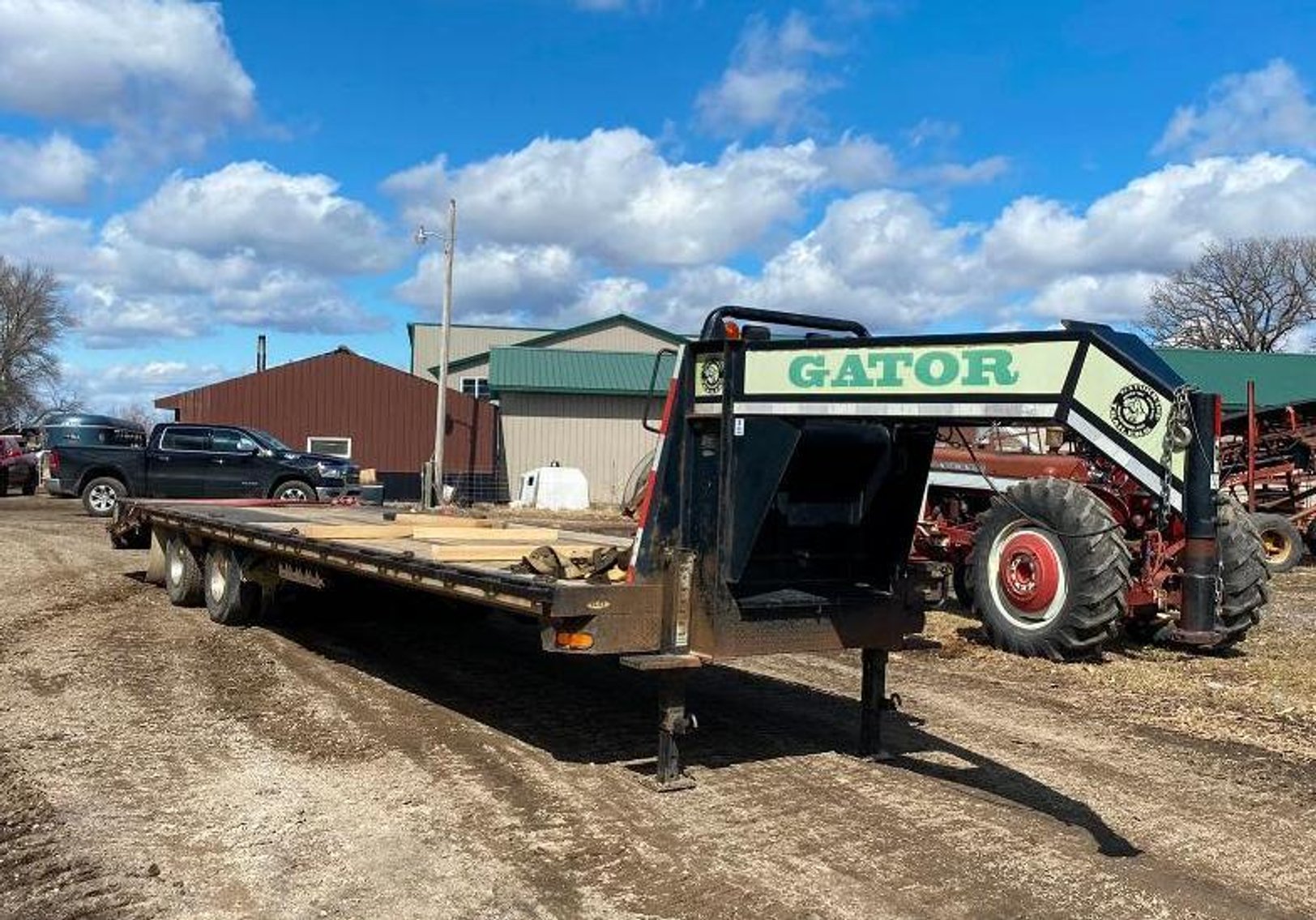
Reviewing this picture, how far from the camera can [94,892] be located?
4.38 meters

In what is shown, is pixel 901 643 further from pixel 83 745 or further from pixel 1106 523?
pixel 83 745

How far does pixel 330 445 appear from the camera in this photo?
114ft

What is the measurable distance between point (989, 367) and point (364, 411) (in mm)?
31718

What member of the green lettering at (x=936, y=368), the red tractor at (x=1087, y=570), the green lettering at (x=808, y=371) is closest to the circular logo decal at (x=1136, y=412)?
the green lettering at (x=936, y=368)

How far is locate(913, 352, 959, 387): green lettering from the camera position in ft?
16.1

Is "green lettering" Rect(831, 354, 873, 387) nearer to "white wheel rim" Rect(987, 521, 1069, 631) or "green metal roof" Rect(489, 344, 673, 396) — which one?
"white wheel rim" Rect(987, 521, 1069, 631)

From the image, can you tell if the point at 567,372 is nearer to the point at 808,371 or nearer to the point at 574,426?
the point at 574,426

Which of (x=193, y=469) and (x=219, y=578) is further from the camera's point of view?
(x=193, y=469)

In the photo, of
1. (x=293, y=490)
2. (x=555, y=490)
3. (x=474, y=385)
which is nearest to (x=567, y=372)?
(x=555, y=490)

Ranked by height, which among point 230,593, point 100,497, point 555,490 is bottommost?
point 230,593

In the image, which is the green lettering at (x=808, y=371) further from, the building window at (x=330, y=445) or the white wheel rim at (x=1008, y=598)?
the building window at (x=330, y=445)

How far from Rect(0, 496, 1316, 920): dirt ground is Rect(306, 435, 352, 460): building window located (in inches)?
989

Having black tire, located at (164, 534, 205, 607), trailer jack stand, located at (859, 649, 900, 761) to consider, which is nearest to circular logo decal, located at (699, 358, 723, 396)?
trailer jack stand, located at (859, 649, 900, 761)

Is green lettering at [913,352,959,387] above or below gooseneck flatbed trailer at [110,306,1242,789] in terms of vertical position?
above
